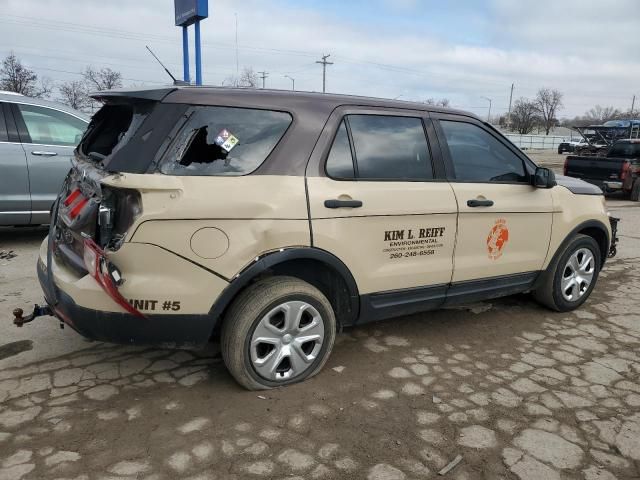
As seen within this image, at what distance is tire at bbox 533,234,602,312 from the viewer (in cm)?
450

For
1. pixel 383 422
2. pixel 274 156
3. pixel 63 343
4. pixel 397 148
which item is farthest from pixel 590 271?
pixel 63 343

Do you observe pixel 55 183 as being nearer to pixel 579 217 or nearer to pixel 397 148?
pixel 397 148

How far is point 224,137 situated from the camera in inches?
116

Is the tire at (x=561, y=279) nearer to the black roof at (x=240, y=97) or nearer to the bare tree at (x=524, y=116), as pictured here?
the black roof at (x=240, y=97)

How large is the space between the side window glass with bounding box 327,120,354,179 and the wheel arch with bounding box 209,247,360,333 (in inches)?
19.6

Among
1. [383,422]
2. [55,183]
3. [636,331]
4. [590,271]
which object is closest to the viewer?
[383,422]

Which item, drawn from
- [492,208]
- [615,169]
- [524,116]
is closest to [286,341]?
[492,208]

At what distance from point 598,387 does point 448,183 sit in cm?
164

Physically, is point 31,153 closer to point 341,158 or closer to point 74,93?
point 341,158

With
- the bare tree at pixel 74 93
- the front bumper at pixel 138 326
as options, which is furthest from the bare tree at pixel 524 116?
the front bumper at pixel 138 326

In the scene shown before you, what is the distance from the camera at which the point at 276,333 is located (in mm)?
3072

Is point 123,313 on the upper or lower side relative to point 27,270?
upper

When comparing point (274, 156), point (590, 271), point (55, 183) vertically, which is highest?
point (274, 156)

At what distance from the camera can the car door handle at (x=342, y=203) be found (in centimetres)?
311
